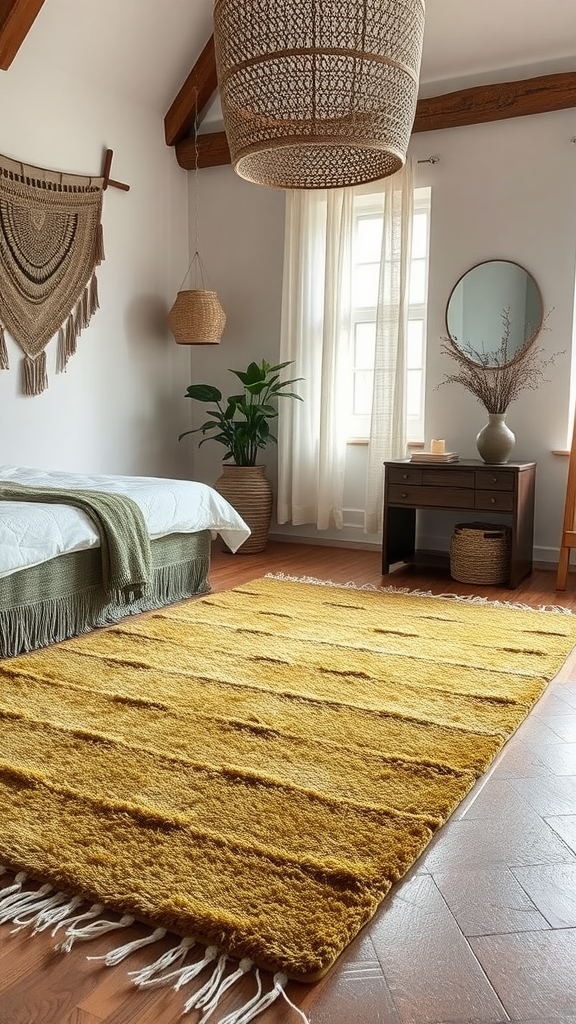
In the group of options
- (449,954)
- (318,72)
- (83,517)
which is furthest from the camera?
(83,517)

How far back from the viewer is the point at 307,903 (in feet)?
4.74

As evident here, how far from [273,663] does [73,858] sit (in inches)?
50.6

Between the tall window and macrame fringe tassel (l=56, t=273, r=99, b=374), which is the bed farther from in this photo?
the tall window

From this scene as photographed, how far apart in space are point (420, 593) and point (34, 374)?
7.65 feet

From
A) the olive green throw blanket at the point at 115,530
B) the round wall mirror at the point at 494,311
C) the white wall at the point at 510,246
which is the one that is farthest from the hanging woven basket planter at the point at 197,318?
the olive green throw blanket at the point at 115,530

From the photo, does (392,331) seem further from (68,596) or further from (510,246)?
(68,596)

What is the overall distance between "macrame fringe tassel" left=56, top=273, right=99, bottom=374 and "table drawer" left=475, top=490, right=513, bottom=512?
93.5 inches

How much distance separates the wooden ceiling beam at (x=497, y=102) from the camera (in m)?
4.30

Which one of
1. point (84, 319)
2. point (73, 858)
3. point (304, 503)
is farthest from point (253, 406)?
point (73, 858)

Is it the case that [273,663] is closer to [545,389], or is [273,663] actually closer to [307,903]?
[307,903]

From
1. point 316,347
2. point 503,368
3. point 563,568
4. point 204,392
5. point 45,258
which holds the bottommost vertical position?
point 563,568

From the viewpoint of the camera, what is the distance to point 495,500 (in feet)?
13.4

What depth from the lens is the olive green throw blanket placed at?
309cm

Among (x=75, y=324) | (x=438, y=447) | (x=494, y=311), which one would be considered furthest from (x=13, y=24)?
(x=438, y=447)
